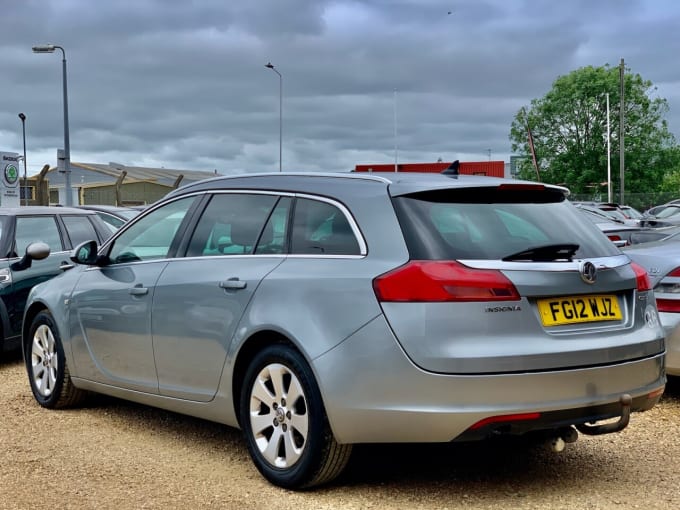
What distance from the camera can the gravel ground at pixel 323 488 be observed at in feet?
14.8

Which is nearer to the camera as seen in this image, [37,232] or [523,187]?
[523,187]

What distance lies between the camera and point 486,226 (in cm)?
440

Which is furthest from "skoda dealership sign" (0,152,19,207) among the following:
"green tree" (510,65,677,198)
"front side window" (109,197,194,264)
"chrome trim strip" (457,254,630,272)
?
"green tree" (510,65,677,198)

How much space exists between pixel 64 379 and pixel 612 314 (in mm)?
4009

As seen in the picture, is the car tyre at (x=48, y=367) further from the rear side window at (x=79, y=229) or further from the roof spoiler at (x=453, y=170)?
the roof spoiler at (x=453, y=170)

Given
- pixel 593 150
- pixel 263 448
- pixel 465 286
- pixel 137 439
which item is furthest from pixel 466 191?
pixel 593 150

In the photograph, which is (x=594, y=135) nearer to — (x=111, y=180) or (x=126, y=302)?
(x=111, y=180)

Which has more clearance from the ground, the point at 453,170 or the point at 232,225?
the point at 453,170

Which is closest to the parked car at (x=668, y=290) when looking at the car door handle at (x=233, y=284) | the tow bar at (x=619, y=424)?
the tow bar at (x=619, y=424)

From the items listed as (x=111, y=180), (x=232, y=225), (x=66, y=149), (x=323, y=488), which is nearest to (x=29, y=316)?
(x=232, y=225)

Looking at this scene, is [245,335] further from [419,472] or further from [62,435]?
[62,435]

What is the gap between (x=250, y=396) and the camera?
4805mm

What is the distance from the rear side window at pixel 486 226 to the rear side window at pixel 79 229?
5.88m

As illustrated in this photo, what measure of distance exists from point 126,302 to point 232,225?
40.7 inches
